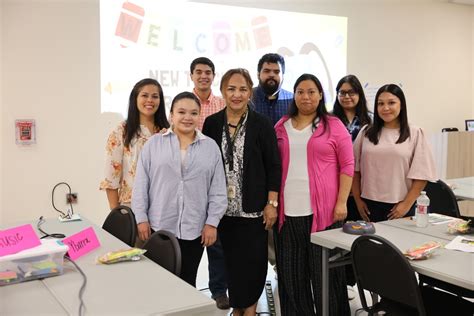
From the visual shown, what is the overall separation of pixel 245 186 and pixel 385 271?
0.80m

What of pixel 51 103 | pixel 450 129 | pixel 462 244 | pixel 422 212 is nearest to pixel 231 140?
pixel 422 212

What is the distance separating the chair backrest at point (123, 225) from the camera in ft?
6.96

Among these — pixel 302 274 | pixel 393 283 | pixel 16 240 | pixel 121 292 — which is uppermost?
pixel 16 240

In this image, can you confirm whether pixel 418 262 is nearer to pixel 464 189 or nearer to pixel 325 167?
pixel 325 167

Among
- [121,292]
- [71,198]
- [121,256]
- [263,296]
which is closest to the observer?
[121,292]

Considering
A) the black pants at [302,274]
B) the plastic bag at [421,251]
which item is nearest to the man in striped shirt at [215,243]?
the black pants at [302,274]

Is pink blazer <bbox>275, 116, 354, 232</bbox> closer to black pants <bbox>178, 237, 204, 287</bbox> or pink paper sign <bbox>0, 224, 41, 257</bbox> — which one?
black pants <bbox>178, 237, 204, 287</bbox>

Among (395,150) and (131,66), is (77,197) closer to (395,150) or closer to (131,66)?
(131,66)

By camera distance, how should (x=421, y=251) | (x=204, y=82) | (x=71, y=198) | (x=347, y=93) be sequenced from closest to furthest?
(x=421, y=251) < (x=347, y=93) < (x=204, y=82) < (x=71, y=198)

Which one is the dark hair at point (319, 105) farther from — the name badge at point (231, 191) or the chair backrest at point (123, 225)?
the chair backrest at point (123, 225)

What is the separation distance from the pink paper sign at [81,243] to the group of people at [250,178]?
0.24 metres

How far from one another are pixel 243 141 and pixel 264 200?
0.33 metres

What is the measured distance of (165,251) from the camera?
1805 millimetres

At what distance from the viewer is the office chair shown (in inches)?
69.8
